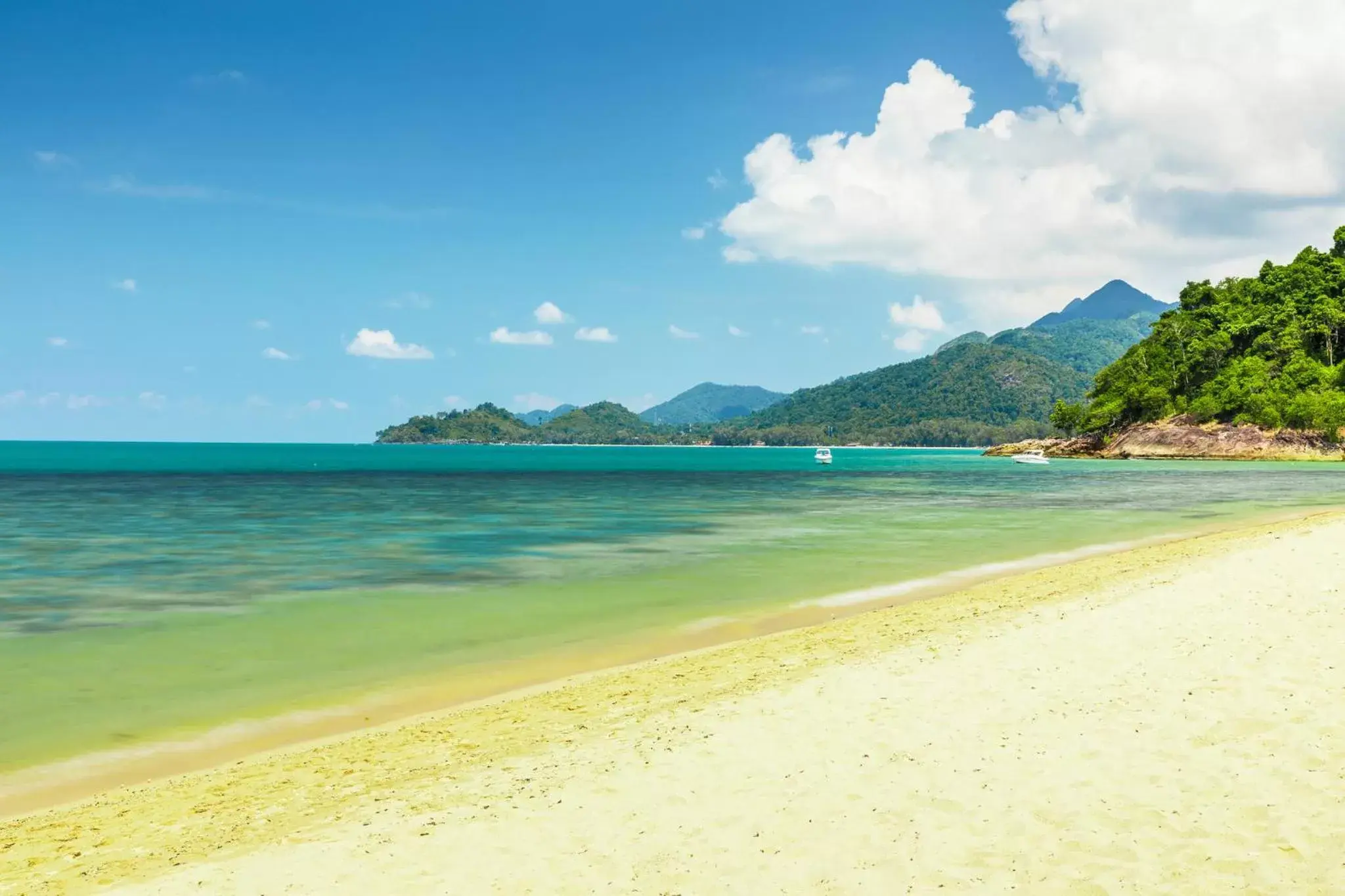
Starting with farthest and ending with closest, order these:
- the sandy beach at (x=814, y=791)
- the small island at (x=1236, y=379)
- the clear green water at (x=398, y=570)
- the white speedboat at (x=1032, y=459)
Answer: the white speedboat at (x=1032, y=459)
the small island at (x=1236, y=379)
the clear green water at (x=398, y=570)
the sandy beach at (x=814, y=791)

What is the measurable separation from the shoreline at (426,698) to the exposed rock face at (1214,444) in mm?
137262

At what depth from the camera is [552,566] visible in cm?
2789

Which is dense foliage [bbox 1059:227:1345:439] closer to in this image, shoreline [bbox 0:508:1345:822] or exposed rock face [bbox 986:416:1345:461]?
exposed rock face [bbox 986:416:1345:461]

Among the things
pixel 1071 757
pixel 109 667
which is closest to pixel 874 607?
pixel 1071 757

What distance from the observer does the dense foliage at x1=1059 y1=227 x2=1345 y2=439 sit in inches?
5310

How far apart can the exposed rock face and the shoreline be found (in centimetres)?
13726

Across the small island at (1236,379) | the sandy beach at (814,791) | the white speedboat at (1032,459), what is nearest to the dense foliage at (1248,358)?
the small island at (1236,379)

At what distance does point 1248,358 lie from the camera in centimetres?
14775

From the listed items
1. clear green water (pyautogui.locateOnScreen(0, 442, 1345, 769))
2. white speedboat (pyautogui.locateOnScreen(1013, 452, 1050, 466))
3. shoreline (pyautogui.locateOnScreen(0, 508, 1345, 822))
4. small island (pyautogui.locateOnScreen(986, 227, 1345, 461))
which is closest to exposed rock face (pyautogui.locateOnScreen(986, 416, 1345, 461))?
small island (pyautogui.locateOnScreen(986, 227, 1345, 461))

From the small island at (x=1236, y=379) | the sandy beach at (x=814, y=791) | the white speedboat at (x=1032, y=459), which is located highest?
the small island at (x=1236, y=379)

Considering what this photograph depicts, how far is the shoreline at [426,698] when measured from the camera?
9.73m

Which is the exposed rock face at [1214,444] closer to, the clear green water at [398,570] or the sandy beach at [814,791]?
the clear green water at [398,570]

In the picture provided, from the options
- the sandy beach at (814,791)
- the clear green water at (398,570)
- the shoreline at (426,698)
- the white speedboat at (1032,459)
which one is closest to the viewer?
the sandy beach at (814,791)

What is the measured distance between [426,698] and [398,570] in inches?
611
